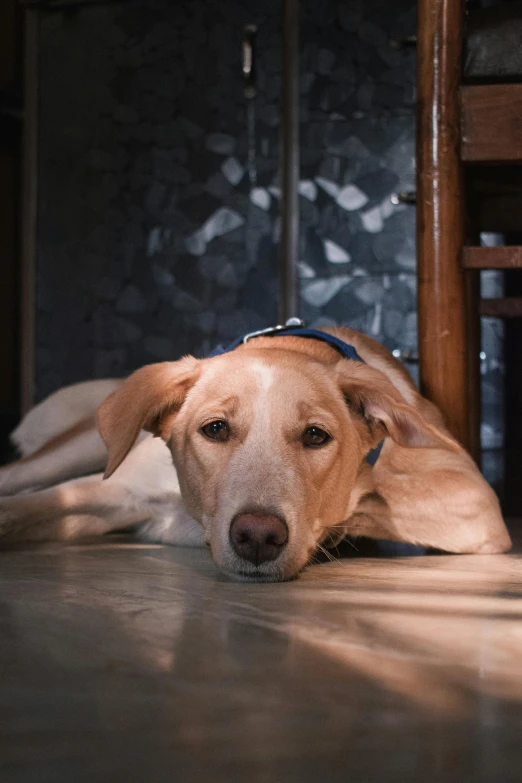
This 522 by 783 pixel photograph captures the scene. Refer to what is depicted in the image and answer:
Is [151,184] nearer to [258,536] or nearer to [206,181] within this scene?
[206,181]

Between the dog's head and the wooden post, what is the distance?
264 millimetres

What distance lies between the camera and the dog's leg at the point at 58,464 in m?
2.52

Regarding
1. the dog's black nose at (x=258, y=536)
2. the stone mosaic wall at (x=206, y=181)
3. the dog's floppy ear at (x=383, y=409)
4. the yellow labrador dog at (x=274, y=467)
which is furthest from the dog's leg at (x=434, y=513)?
the stone mosaic wall at (x=206, y=181)

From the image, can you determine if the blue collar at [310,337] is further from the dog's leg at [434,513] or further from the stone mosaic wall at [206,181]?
the stone mosaic wall at [206,181]

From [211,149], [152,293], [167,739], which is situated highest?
[211,149]

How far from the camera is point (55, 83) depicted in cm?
431

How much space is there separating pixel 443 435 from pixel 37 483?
123cm

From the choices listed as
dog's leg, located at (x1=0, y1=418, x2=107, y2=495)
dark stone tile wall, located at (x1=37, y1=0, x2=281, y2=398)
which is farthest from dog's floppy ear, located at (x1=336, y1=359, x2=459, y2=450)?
dark stone tile wall, located at (x1=37, y1=0, x2=281, y2=398)

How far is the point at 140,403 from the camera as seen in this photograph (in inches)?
70.9

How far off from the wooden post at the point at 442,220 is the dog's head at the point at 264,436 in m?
0.26

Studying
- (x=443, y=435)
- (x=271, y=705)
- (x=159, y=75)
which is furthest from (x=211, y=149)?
(x=271, y=705)

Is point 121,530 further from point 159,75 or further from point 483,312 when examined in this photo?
point 159,75

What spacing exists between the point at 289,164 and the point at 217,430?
2.41m

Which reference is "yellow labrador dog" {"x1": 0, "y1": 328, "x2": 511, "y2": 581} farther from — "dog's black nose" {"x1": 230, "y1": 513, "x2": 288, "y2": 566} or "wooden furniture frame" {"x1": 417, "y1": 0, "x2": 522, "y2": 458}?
"wooden furniture frame" {"x1": 417, "y1": 0, "x2": 522, "y2": 458}
